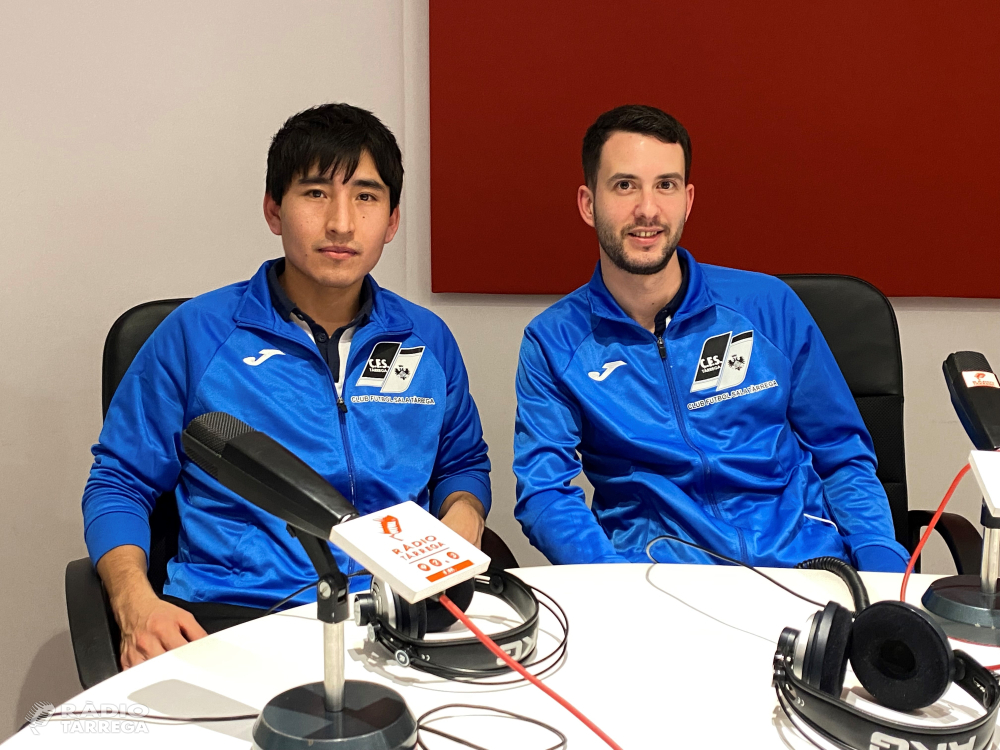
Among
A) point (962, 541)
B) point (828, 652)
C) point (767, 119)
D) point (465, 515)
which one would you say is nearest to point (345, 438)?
point (465, 515)

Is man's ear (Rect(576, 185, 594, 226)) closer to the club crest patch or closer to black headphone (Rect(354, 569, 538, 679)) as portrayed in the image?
the club crest patch

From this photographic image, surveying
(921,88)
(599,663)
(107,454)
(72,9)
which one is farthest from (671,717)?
(72,9)

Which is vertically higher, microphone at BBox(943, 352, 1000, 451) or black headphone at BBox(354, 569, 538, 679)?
microphone at BBox(943, 352, 1000, 451)

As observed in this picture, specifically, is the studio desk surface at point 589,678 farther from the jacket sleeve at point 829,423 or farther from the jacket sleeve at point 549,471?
the jacket sleeve at point 829,423

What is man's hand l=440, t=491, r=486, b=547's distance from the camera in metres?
1.62

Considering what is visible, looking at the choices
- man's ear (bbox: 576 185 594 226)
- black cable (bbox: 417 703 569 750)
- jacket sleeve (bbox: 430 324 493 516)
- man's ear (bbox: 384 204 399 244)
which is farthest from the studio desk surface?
man's ear (bbox: 576 185 594 226)

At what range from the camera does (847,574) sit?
1153 mm

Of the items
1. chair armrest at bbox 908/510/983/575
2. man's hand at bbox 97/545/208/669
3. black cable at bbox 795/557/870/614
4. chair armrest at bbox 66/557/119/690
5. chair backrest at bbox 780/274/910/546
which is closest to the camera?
black cable at bbox 795/557/870/614

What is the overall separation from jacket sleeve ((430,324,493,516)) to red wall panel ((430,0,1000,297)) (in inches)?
27.0

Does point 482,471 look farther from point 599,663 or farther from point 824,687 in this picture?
point 824,687

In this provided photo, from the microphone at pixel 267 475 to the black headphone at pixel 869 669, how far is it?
48 cm

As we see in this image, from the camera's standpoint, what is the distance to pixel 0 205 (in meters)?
2.21

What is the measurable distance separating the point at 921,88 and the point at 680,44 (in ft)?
2.07

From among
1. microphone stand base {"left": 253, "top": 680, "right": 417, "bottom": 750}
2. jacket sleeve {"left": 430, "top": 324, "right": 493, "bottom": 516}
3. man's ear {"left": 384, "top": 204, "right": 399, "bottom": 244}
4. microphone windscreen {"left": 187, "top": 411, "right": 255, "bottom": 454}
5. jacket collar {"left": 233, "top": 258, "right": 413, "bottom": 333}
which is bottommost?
jacket sleeve {"left": 430, "top": 324, "right": 493, "bottom": 516}
